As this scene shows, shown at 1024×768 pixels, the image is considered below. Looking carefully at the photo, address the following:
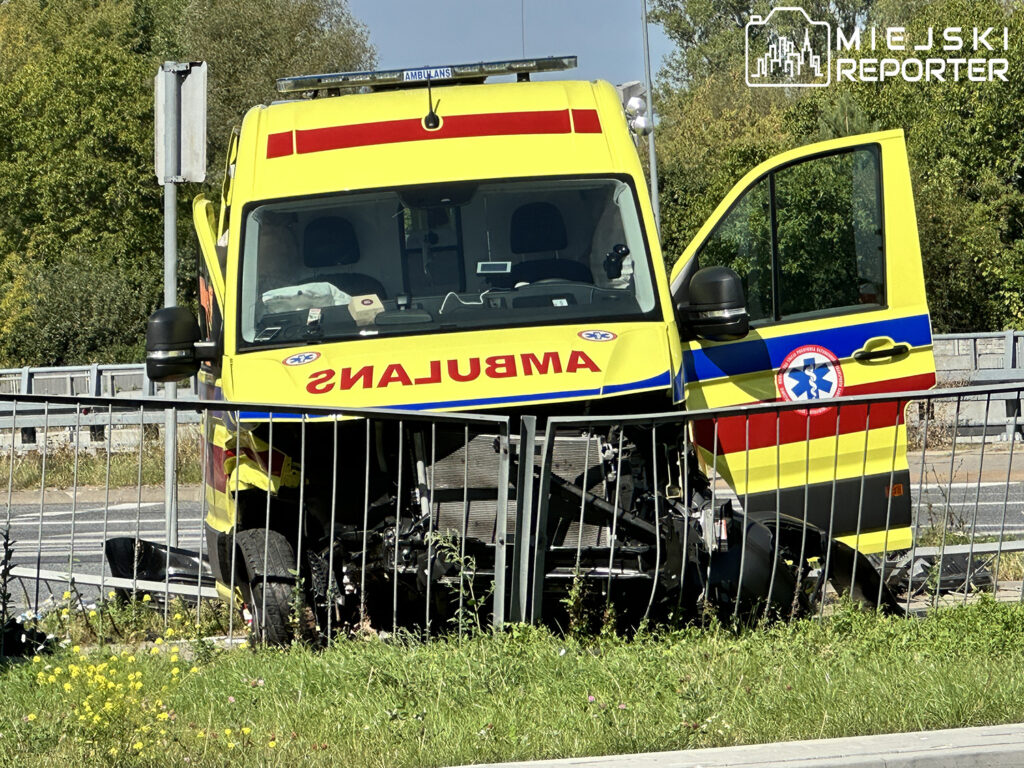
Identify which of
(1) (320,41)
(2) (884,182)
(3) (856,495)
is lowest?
(3) (856,495)

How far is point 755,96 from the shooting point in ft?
210

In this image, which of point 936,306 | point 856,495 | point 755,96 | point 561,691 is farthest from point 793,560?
point 755,96

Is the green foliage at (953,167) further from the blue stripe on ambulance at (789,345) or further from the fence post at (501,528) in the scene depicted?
the fence post at (501,528)

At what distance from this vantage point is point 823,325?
25.0ft

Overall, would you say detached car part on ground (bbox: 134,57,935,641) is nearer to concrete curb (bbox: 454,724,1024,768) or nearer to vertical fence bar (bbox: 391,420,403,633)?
vertical fence bar (bbox: 391,420,403,633)

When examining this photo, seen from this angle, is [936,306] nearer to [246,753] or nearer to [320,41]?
[320,41]

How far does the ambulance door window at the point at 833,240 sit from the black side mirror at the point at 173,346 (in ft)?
9.76

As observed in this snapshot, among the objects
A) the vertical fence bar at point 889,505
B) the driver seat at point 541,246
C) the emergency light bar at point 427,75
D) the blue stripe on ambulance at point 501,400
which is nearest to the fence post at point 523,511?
the blue stripe on ambulance at point 501,400

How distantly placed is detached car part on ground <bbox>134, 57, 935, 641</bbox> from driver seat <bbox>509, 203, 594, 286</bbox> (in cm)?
1

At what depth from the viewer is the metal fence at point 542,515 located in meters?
6.25

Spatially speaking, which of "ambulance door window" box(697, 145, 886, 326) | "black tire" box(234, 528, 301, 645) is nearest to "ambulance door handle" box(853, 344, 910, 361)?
"ambulance door window" box(697, 145, 886, 326)

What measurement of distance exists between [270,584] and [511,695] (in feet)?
4.92

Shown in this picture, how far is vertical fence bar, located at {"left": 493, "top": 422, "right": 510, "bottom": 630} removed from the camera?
6184 millimetres

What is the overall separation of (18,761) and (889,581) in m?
4.50
